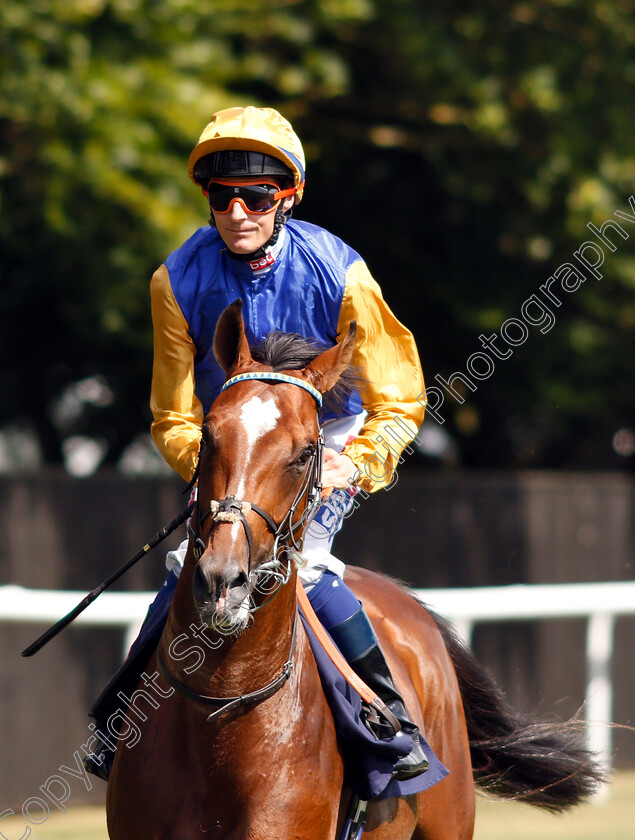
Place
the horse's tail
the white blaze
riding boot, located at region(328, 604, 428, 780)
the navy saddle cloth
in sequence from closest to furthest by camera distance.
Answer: the white blaze, the navy saddle cloth, riding boot, located at region(328, 604, 428, 780), the horse's tail

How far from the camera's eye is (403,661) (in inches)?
145

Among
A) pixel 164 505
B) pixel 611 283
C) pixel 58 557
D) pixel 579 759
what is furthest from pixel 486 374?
pixel 579 759

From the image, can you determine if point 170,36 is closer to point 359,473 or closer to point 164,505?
point 164,505

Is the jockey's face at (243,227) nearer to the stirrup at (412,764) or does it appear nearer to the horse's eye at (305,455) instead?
the horse's eye at (305,455)

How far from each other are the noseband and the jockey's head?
0.57m

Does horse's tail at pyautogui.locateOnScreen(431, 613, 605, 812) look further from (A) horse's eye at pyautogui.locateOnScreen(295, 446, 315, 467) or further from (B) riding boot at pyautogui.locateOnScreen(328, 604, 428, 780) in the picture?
(A) horse's eye at pyautogui.locateOnScreen(295, 446, 315, 467)

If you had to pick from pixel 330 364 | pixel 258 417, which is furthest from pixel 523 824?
pixel 258 417

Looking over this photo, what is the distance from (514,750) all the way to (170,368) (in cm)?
211

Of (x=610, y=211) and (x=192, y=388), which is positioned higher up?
(x=610, y=211)

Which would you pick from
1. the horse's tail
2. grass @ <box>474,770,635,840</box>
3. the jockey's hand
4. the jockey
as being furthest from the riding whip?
grass @ <box>474,770,635,840</box>

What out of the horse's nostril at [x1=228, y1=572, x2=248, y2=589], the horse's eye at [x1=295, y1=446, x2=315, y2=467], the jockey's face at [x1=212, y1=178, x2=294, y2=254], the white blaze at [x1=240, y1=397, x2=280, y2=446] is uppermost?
the jockey's face at [x1=212, y1=178, x2=294, y2=254]

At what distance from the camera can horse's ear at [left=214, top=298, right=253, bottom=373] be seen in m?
2.88

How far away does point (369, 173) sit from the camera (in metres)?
10.0

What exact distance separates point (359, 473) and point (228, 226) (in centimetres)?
81
